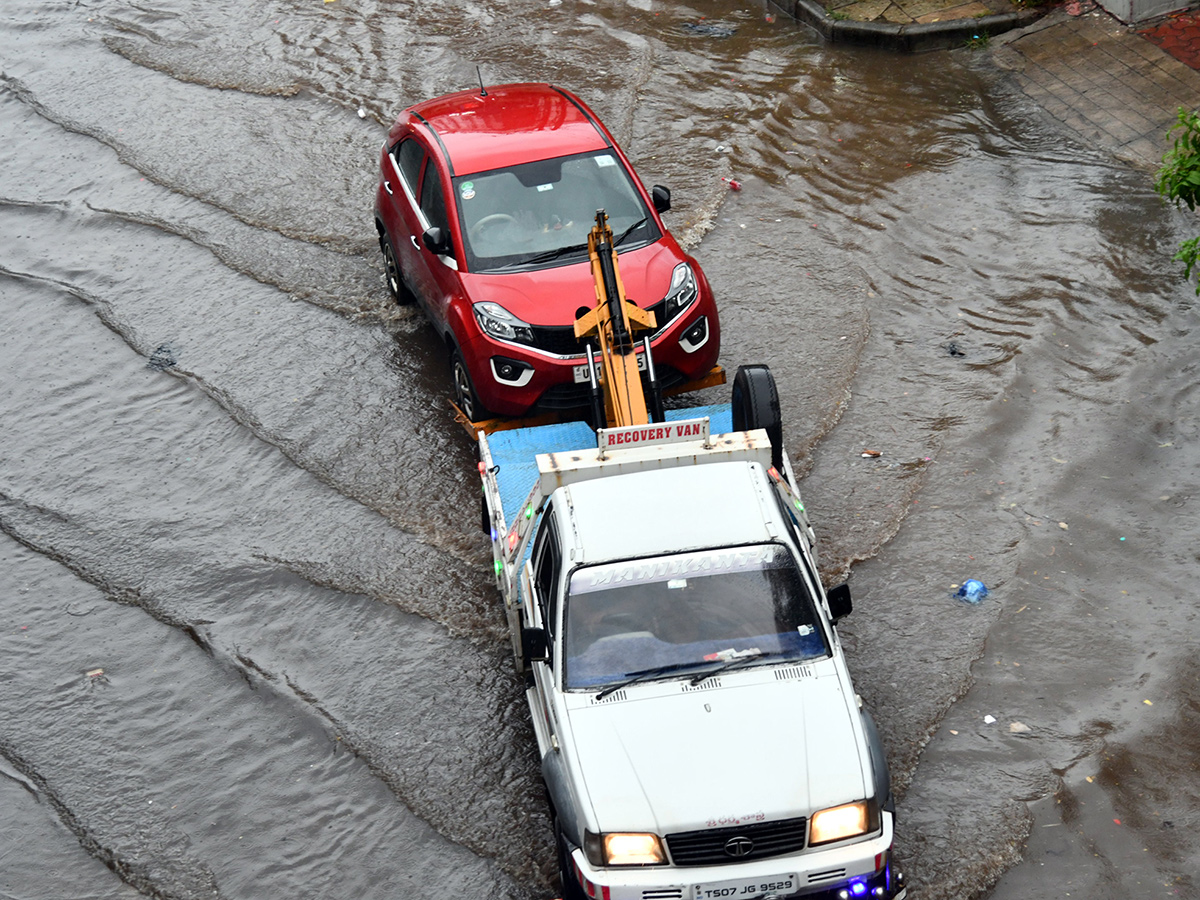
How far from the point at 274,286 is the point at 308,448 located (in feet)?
9.35

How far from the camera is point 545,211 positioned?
29.8ft

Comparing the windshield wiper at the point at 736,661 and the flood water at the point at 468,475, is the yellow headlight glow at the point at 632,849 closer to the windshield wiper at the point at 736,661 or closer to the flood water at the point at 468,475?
the windshield wiper at the point at 736,661

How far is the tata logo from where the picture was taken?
5.11m

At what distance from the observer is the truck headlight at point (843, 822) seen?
5.18 meters

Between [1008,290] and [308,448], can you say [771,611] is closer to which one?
[308,448]

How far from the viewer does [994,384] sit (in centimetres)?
960

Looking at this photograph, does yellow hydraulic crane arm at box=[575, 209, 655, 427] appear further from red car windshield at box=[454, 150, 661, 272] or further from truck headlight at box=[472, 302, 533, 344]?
red car windshield at box=[454, 150, 661, 272]

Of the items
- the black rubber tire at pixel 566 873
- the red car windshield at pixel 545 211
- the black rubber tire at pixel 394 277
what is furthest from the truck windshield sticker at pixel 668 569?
the black rubber tire at pixel 394 277

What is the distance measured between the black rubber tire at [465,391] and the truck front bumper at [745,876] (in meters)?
4.20

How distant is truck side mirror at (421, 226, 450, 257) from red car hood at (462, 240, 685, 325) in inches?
13.1

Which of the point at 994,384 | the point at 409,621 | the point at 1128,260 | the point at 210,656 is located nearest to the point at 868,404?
the point at 994,384

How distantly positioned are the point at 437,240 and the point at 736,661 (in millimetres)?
4542

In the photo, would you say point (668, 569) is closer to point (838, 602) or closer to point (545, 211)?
point (838, 602)

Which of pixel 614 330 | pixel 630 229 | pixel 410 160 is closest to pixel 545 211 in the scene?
pixel 630 229
